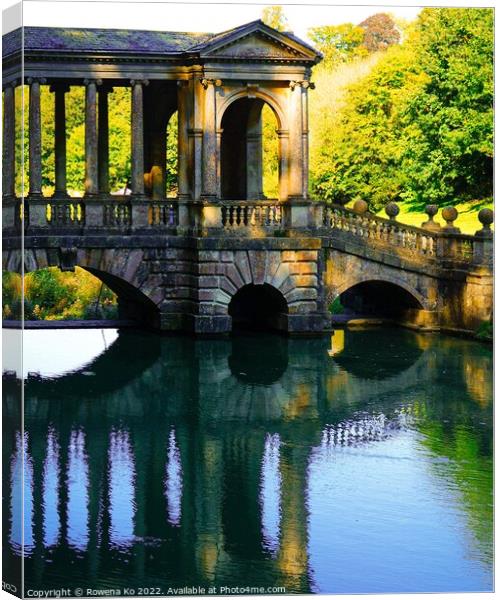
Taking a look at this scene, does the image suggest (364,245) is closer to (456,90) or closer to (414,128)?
(414,128)

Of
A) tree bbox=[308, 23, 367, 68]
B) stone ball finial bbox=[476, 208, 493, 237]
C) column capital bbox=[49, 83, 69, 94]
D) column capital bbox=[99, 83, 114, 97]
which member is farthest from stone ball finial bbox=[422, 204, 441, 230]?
column capital bbox=[49, 83, 69, 94]

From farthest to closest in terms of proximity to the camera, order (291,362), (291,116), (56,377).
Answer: (291,116), (291,362), (56,377)

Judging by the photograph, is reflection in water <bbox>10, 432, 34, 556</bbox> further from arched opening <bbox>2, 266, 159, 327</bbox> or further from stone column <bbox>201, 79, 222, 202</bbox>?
arched opening <bbox>2, 266, 159, 327</bbox>

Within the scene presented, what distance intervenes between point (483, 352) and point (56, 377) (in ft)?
25.0

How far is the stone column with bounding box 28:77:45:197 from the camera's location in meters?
30.9

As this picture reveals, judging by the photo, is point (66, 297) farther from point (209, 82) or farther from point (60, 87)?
point (209, 82)

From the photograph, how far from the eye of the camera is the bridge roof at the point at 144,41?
30.3 m

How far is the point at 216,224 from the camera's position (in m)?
31.8

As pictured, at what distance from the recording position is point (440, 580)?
15062 mm

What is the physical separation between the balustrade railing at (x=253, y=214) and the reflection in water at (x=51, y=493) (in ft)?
32.5

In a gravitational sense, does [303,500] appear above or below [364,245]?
below

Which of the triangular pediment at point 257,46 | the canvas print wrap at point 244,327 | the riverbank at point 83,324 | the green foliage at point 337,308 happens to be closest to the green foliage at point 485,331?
the canvas print wrap at point 244,327

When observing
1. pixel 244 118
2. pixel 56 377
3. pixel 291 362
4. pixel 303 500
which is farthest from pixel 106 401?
pixel 244 118

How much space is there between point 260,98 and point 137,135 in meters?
2.46
